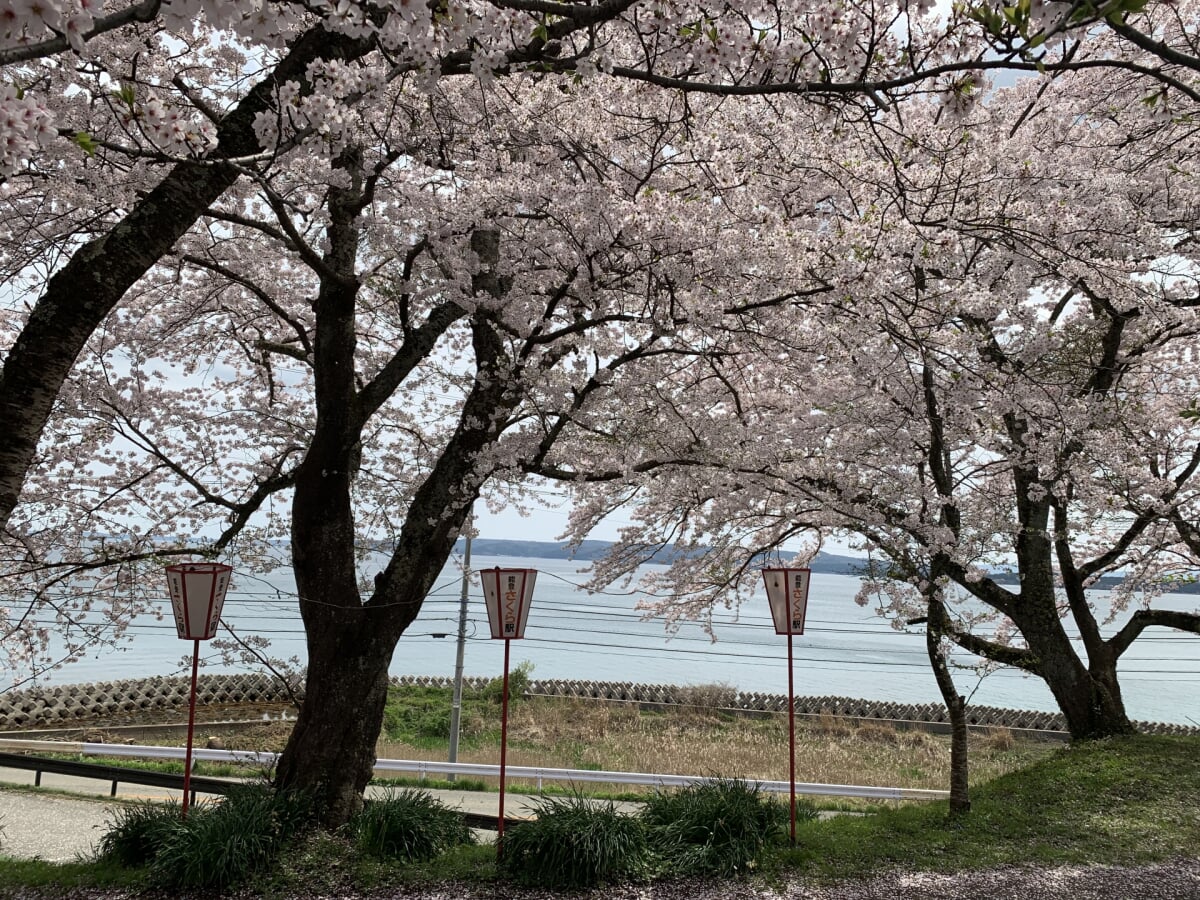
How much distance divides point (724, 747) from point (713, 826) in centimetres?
920

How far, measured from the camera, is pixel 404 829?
18.8ft

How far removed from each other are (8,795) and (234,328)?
21.9 ft

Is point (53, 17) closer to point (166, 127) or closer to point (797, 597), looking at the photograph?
point (166, 127)

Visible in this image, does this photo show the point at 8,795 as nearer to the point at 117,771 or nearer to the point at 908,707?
the point at 117,771

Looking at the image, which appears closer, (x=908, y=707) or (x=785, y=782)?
(x=785, y=782)

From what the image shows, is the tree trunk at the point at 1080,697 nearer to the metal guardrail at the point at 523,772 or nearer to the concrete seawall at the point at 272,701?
the metal guardrail at the point at 523,772

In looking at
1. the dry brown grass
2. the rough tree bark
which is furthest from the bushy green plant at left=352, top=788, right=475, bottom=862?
the dry brown grass

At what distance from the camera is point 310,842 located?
556 cm

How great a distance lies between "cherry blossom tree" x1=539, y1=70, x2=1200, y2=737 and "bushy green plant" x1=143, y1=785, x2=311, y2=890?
332 cm

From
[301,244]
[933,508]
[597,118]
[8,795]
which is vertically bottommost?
[8,795]

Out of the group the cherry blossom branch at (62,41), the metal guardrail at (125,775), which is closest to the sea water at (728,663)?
the metal guardrail at (125,775)

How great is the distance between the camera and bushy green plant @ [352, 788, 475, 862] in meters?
5.61

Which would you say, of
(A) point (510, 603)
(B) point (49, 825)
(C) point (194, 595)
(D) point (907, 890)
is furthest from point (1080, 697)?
(B) point (49, 825)

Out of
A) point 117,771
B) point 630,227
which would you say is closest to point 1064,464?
point 630,227
